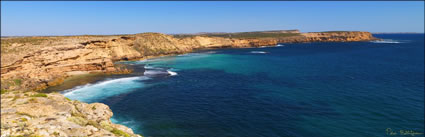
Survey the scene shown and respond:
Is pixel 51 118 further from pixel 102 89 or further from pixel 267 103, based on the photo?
pixel 267 103

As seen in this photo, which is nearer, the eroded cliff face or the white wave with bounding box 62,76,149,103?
the white wave with bounding box 62,76,149,103

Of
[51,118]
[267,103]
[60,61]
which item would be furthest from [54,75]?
[267,103]

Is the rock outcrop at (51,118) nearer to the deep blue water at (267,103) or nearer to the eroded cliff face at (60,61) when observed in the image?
the deep blue water at (267,103)

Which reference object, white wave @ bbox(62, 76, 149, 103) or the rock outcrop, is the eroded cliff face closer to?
white wave @ bbox(62, 76, 149, 103)

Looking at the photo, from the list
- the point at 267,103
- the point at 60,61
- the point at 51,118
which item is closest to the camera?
the point at 51,118

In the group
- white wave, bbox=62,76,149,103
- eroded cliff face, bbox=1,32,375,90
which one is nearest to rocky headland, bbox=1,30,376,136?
eroded cliff face, bbox=1,32,375,90

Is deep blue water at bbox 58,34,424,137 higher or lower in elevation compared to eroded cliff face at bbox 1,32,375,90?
lower

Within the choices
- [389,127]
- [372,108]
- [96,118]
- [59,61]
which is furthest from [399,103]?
[59,61]
